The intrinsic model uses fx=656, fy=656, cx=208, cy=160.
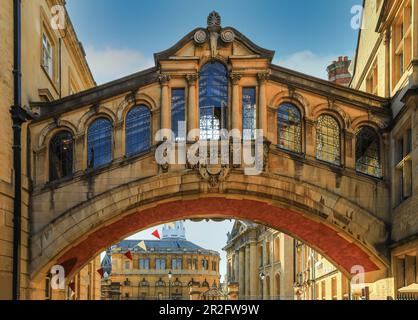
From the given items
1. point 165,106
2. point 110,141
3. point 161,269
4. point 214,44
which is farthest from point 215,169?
point 161,269

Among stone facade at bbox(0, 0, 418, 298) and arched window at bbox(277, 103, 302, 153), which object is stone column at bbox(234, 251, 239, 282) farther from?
arched window at bbox(277, 103, 302, 153)

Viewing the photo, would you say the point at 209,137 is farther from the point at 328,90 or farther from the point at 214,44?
the point at 328,90

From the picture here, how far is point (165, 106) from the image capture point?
2083 centimetres

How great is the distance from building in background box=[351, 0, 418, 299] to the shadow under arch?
72.0 inches

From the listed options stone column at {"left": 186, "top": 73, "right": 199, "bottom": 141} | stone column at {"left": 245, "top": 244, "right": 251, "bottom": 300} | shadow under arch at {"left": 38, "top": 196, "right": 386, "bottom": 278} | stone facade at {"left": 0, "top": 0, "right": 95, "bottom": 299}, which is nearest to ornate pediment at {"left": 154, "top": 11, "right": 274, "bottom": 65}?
stone column at {"left": 186, "top": 73, "right": 199, "bottom": 141}

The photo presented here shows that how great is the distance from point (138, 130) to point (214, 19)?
429 centimetres

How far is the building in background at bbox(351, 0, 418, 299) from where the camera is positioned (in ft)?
57.0

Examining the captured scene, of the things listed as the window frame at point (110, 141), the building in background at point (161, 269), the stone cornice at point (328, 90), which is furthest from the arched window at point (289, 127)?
the building in background at point (161, 269)

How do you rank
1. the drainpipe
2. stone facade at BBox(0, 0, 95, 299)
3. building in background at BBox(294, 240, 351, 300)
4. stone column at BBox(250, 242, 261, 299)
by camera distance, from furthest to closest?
stone column at BBox(250, 242, 261, 299)
building in background at BBox(294, 240, 351, 300)
the drainpipe
stone facade at BBox(0, 0, 95, 299)

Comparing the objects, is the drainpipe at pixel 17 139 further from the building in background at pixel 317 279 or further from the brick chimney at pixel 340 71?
the brick chimney at pixel 340 71

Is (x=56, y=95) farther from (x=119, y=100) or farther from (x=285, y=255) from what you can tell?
(x=285, y=255)

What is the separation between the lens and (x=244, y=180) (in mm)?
20578

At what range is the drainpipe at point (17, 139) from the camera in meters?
18.8

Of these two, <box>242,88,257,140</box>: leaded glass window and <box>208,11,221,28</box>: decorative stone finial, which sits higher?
<box>208,11,221,28</box>: decorative stone finial
